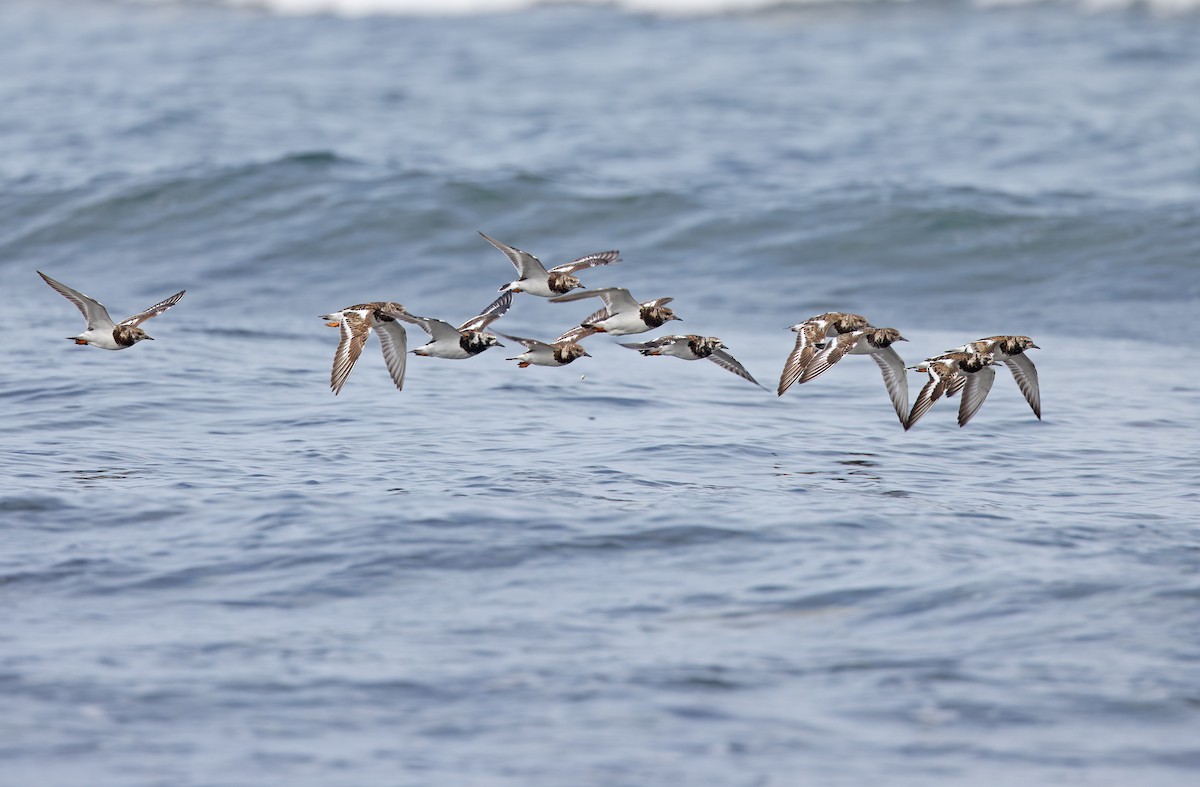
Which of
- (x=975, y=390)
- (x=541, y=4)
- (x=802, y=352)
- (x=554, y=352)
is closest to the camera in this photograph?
(x=554, y=352)

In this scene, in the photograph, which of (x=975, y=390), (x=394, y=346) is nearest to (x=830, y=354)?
(x=975, y=390)

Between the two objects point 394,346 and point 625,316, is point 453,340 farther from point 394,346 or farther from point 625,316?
point 625,316

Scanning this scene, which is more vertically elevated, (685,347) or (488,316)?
(488,316)

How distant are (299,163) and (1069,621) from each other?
800 inches

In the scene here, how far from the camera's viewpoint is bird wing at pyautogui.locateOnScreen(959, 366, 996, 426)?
1312 centimetres

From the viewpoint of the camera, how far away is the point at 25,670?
26.9ft

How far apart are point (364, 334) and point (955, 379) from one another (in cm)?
517

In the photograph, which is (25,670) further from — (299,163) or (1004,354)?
(299,163)

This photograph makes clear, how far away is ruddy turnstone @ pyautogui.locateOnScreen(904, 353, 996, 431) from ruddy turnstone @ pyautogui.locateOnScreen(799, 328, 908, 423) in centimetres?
28

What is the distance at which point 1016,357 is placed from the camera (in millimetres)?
12625

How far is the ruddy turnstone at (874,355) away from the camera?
Result: 477 inches

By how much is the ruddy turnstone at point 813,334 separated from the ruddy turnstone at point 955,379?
700 mm

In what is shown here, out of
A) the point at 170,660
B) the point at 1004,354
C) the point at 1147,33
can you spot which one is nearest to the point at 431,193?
the point at 1004,354

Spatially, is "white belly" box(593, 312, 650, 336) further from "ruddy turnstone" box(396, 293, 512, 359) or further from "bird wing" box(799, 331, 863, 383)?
"bird wing" box(799, 331, 863, 383)
